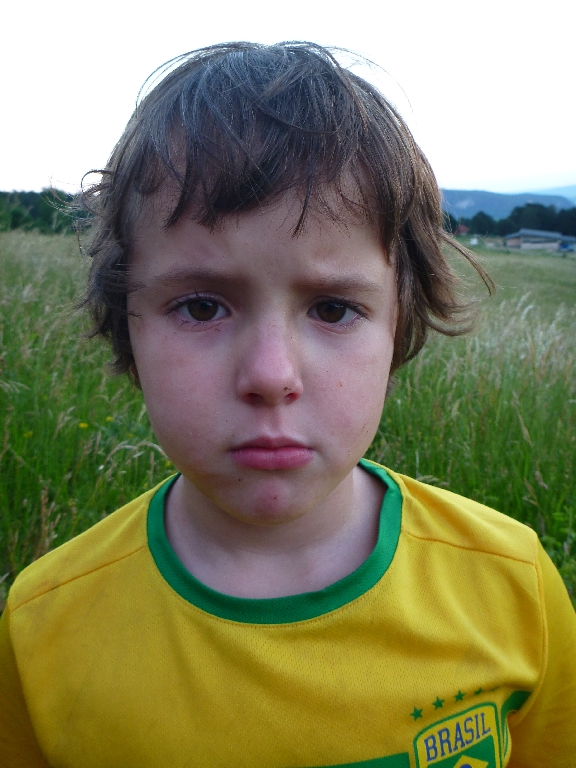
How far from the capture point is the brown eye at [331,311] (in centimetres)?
118

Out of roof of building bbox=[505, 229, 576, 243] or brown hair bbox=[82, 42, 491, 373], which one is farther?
roof of building bbox=[505, 229, 576, 243]

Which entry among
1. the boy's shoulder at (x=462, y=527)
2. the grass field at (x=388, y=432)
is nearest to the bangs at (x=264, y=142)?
the boy's shoulder at (x=462, y=527)

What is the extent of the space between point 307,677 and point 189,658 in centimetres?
23

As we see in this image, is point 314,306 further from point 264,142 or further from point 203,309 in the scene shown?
point 264,142

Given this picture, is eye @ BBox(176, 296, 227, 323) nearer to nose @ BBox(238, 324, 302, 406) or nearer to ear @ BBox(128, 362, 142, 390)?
nose @ BBox(238, 324, 302, 406)

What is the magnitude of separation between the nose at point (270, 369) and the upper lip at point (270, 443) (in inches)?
2.5

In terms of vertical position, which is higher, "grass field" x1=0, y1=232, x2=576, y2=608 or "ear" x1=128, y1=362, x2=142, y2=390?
"ear" x1=128, y1=362, x2=142, y2=390

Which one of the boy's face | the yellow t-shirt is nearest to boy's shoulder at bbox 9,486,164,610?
the yellow t-shirt

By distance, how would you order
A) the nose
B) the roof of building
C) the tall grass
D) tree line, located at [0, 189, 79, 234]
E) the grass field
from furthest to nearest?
the roof of building, tree line, located at [0, 189, 79, 234], the tall grass, the grass field, the nose

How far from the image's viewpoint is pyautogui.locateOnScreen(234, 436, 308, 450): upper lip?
1.10 m

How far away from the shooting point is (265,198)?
112 centimetres

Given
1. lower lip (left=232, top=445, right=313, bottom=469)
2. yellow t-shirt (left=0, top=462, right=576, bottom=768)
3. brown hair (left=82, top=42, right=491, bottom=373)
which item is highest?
brown hair (left=82, top=42, right=491, bottom=373)

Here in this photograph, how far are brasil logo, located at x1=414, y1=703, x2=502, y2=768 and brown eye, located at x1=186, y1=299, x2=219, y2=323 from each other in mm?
897

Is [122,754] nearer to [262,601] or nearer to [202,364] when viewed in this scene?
[262,601]
